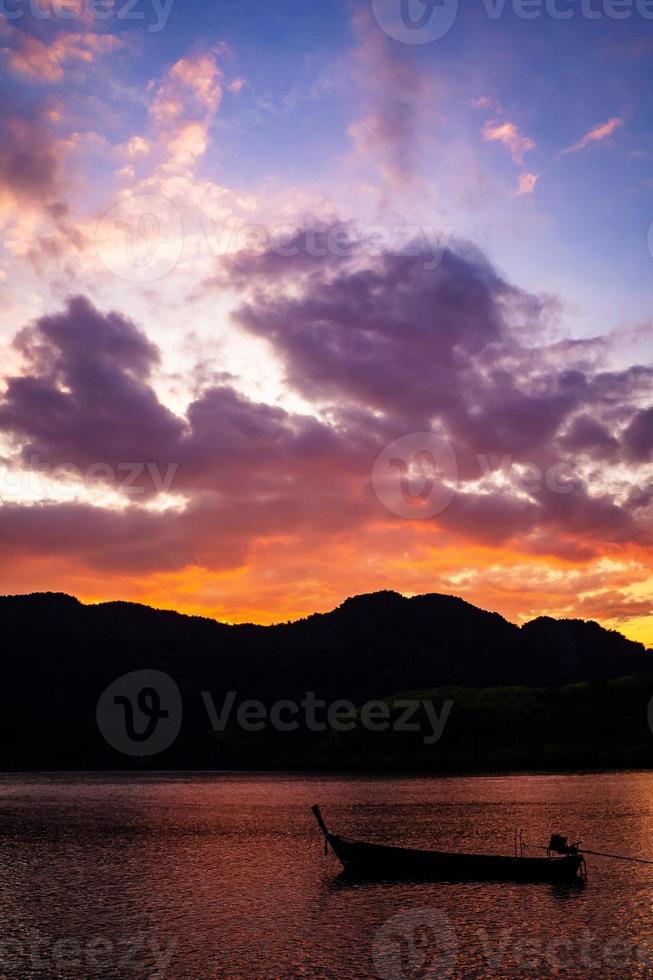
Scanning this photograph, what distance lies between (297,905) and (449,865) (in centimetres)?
1017

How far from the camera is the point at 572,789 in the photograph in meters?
130

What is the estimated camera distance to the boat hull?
159 ft

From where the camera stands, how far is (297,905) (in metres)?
44.4

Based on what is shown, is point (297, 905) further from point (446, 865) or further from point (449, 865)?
point (449, 865)

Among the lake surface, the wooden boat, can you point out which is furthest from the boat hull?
the lake surface

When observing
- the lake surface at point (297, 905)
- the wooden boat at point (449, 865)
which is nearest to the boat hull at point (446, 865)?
the wooden boat at point (449, 865)

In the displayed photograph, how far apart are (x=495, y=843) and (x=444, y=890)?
21.4m

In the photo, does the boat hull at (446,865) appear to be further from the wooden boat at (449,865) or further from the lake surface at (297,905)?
the lake surface at (297,905)

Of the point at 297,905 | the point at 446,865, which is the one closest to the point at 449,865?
the point at 446,865

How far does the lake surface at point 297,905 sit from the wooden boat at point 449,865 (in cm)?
112

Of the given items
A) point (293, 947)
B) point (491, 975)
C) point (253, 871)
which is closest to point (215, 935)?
point (293, 947)

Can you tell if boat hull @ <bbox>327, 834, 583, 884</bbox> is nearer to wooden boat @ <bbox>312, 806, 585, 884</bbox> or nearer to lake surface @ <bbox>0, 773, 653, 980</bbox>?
wooden boat @ <bbox>312, 806, 585, 884</bbox>

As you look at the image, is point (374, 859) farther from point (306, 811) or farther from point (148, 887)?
point (306, 811)

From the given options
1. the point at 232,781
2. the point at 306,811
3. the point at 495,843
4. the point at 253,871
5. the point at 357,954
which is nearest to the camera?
the point at 357,954
